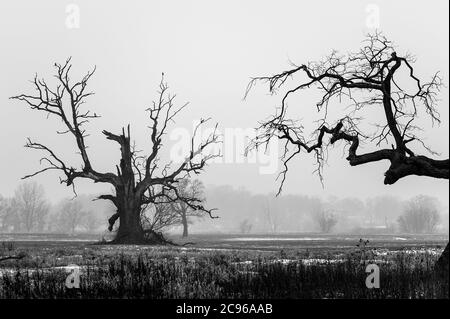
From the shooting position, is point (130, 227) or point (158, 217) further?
point (158, 217)

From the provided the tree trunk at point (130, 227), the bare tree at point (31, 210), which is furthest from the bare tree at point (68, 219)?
the tree trunk at point (130, 227)

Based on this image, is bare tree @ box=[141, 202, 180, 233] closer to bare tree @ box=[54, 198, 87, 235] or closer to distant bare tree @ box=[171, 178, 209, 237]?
distant bare tree @ box=[171, 178, 209, 237]

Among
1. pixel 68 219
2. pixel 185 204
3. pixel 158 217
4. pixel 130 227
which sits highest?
pixel 185 204

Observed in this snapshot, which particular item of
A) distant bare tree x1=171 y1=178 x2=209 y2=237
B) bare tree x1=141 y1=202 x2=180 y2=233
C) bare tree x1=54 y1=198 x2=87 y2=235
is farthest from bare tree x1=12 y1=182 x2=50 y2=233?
bare tree x1=141 y1=202 x2=180 y2=233

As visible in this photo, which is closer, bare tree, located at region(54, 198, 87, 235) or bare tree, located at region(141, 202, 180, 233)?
bare tree, located at region(141, 202, 180, 233)

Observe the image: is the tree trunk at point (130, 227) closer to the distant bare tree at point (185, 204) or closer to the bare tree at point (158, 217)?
the bare tree at point (158, 217)

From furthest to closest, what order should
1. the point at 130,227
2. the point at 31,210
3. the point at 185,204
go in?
the point at 31,210 → the point at 185,204 → the point at 130,227

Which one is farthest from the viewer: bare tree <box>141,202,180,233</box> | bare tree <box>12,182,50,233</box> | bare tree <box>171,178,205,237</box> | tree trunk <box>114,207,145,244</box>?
bare tree <box>12,182,50,233</box>

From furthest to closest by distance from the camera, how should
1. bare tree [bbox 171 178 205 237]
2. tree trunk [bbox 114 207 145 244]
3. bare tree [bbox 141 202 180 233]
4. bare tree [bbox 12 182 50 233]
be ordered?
bare tree [bbox 12 182 50 233], bare tree [bbox 171 178 205 237], bare tree [bbox 141 202 180 233], tree trunk [bbox 114 207 145 244]

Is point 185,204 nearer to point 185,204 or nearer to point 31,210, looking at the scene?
point 185,204

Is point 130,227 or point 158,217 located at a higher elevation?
point 158,217

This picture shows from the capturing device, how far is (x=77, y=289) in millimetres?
11500

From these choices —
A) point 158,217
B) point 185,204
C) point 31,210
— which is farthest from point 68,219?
point 158,217

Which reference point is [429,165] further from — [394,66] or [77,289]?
[77,289]
